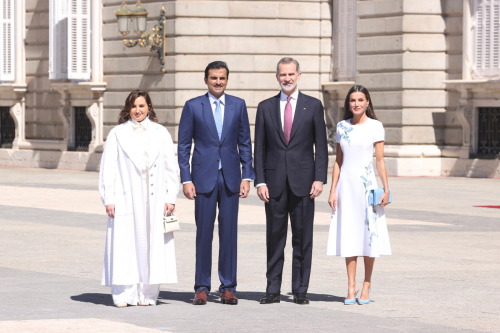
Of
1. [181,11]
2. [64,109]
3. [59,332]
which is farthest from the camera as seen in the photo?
[64,109]

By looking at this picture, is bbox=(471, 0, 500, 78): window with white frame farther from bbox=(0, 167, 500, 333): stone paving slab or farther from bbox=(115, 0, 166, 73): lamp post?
bbox=(0, 167, 500, 333): stone paving slab

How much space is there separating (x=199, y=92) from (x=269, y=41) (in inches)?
75.8

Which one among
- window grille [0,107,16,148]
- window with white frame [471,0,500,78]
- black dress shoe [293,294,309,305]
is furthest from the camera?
window grille [0,107,16,148]

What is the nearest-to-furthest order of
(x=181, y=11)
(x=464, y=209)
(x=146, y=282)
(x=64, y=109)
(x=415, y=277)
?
1. (x=146, y=282)
2. (x=415, y=277)
3. (x=464, y=209)
4. (x=181, y=11)
5. (x=64, y=109)

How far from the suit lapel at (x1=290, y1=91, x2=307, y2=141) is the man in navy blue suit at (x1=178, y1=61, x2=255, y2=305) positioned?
1.24 feet

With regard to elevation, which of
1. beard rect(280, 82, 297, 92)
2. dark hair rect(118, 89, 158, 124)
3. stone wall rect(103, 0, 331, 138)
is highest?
stone wall rect(103, 0, 331, 138)

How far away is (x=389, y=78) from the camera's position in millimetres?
30172

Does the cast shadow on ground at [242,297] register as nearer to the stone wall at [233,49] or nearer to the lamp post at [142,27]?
the stone wall at [233,49]

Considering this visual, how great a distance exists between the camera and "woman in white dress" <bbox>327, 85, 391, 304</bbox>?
11.4 meters

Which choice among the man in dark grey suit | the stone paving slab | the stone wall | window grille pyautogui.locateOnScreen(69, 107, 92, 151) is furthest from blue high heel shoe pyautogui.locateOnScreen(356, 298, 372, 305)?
window grille pyautogui.locateOnScreen(69, 107, 92, 151)

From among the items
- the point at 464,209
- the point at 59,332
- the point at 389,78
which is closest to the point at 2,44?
the point at 389,78

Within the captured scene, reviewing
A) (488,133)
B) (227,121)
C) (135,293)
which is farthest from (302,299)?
(488,133)

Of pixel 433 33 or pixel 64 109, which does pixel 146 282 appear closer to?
pixel 433 33

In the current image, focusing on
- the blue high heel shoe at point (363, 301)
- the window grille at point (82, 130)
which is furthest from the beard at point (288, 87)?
the window grille at point (82, 130)
